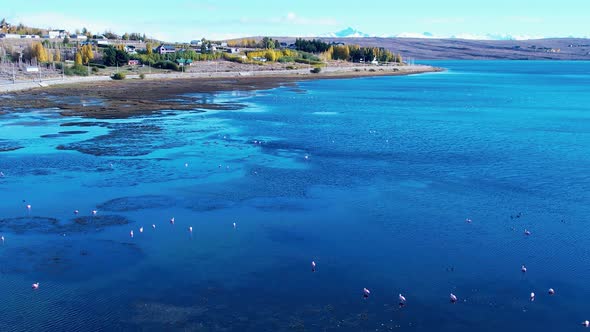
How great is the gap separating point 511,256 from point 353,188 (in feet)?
27.8

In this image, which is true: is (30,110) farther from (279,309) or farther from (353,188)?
(279,309)

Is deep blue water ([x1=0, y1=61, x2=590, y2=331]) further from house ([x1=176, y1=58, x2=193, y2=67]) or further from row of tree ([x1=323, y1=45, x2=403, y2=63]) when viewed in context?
row of tree ([x1=323, y1=45, x2=403, y2=63])

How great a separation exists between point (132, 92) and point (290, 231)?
166 ft

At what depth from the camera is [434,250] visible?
59.9 feet

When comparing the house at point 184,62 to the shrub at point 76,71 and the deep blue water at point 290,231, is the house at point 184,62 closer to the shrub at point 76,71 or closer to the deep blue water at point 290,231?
the shrub at point 76,71

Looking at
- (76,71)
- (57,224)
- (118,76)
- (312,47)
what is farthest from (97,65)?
(57,224)

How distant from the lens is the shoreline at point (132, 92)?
50.0 m

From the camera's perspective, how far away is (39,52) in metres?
97.0

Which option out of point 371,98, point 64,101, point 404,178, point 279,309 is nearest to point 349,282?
point 279,309

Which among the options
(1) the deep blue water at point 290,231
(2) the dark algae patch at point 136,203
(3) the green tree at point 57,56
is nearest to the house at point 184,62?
(3) the green tree at point 57,56

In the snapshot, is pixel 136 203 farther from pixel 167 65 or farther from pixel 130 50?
pixel 130 50

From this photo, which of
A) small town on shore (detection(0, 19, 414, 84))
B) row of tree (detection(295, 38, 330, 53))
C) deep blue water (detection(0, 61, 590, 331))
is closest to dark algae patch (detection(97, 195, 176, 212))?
deep blue water (detection(0, 61, 590, 331))

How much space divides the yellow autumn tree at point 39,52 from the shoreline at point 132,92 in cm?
2153

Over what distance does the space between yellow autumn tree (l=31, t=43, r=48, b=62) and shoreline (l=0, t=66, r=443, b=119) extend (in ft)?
70.6
